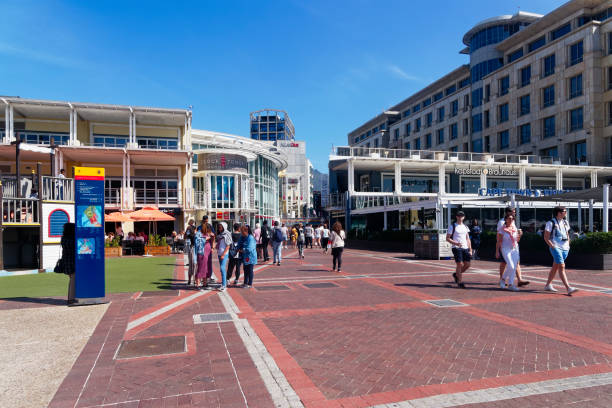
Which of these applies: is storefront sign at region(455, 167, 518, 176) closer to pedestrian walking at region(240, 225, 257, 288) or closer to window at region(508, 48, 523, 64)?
window at region(508, 48, 523, 64)

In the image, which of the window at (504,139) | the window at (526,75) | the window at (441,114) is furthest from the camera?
the window at (441,114)

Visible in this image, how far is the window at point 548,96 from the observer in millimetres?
40531

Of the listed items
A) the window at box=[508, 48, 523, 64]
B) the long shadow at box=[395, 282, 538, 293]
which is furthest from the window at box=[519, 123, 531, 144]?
the long shadow at box=[395, 282, 538, 293]

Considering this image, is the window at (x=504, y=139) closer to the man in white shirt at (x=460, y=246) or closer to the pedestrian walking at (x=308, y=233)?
the pedestrian walking at (x=308, y=233)

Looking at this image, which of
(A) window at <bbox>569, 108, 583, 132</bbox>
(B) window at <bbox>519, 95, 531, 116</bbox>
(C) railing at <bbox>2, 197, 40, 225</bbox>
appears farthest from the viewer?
(B) window at <bbox>519, 95, 531, 116</bbox>

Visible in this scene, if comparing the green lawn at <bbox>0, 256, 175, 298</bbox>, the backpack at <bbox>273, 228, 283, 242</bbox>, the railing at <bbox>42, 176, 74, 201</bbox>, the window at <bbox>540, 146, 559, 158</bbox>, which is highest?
the window at <bbox>540, 146, 559, 158</bbox>

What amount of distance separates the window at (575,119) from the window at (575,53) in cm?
422

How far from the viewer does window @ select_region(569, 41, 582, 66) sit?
37.5 meters

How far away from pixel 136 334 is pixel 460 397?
4126 mm

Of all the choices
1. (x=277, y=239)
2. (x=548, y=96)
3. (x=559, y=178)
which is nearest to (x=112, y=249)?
(x=277, y=239)

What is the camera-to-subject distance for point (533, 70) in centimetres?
4203

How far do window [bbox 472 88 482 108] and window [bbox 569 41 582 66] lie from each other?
12.0 metres

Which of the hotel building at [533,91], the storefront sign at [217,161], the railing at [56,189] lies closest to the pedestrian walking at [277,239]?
the railing at [56,189]

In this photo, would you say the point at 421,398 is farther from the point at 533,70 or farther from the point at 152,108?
the point at 533,70
